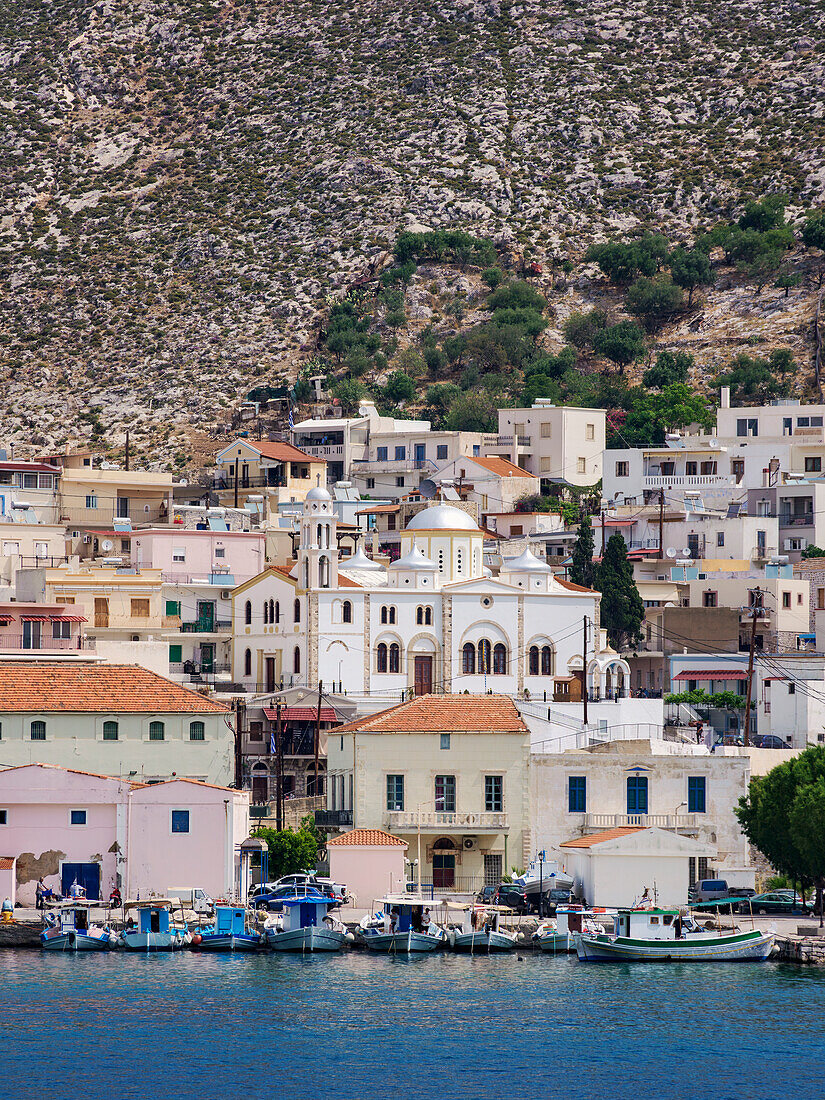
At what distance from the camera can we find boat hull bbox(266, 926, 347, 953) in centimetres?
7212

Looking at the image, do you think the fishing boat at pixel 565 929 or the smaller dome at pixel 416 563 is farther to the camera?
the smaller dome at pixel 416 563

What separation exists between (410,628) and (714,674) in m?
13.8

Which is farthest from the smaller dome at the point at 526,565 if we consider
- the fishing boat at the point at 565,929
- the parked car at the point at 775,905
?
the fishing boat at the point at 565,929

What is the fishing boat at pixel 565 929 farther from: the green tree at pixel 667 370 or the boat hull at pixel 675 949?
the green tree at pixel 667 370


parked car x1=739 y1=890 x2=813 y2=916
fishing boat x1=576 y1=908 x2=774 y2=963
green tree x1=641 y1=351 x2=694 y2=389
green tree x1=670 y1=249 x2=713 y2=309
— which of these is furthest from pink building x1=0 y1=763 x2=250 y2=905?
green tree x1=670 y1=249 x2=713 y2=309

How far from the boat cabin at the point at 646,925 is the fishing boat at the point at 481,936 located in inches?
137

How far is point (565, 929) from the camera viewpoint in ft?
240

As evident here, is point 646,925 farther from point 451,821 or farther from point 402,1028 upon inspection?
point 402,1028

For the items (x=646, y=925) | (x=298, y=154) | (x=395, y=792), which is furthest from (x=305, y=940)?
(x=298, y=154)

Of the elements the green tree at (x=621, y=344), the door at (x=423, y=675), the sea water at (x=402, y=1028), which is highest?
the green tree at (x=621, y=344)

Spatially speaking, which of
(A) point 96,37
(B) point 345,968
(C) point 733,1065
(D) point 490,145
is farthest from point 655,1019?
(A) point 96,37

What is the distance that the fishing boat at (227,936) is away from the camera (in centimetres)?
7244

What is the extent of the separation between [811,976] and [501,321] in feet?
343

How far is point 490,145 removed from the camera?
591ft
